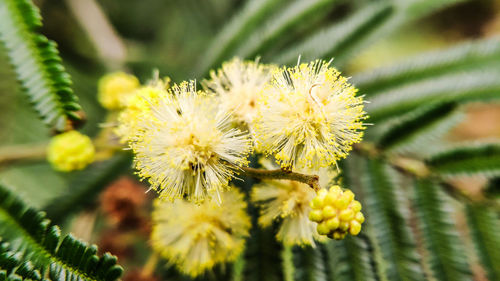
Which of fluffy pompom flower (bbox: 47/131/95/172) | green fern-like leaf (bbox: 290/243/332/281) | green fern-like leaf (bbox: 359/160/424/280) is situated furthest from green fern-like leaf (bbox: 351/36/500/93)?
fluffy pompom flower (bbox: 47/131/95/172)

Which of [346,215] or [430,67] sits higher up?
[430,67]

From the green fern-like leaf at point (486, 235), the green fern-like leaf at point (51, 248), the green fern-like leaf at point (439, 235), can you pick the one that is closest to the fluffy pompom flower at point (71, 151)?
the green fern-like leaf at point (51, 248)

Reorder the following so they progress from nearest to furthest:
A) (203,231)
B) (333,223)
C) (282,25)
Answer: (333,223) → (203,231) → (282,25)

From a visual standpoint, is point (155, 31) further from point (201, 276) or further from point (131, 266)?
point (201, 276)

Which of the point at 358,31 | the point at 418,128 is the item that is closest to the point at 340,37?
the point at 358,31

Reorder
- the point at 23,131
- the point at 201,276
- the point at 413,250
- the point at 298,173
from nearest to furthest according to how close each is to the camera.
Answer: the point at 298,173 < the point at 413,250 < the point at 201,276 < the point at 23,131

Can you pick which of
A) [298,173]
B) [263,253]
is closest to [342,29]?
[298,173]

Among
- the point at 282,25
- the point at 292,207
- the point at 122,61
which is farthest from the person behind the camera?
the point at 122,61

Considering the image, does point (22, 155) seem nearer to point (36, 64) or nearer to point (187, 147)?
point (36, 64)
